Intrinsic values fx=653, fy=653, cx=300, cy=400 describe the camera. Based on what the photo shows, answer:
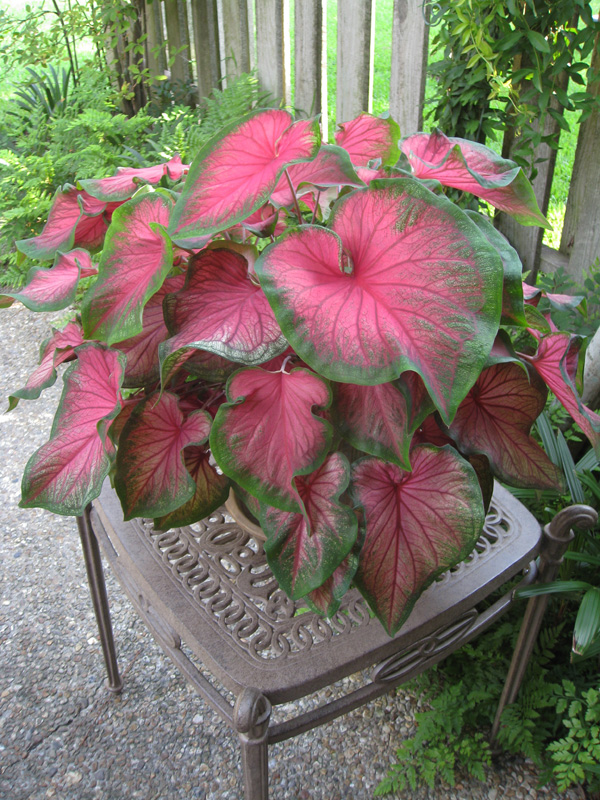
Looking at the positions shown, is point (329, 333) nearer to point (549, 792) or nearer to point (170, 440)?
point (170, 440)

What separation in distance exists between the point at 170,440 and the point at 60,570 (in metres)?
1.36

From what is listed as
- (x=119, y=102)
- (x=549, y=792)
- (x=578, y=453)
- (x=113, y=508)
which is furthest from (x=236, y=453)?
(x=119, y=102)

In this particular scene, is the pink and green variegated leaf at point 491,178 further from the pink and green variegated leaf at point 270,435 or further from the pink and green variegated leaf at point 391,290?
the pink and green variegated leaf at point 270,435

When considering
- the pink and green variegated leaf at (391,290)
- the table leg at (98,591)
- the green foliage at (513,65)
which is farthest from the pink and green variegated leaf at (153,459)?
the green foliage at (513,65)

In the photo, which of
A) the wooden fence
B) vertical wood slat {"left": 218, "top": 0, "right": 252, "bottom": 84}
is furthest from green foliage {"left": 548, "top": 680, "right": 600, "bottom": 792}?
vertical wood slat {"left": 218, "top": 0, "right": 252, "bottom": 84}

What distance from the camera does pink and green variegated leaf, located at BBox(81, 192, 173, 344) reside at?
2.17ft

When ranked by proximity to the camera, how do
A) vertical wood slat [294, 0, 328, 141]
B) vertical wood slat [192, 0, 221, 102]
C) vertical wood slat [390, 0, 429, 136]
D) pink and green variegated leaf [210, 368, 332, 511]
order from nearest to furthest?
pink and green variegated leaf [210, 368, 332, 511], vertical wood slat [390, 0, 429, 136], vertical wood slat [294, 0, 328, 141], vertical wood slat [192, 0, 221, 102]

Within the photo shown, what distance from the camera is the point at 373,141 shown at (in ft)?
2.59

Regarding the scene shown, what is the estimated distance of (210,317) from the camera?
648mm

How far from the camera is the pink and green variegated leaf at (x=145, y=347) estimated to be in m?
0.75

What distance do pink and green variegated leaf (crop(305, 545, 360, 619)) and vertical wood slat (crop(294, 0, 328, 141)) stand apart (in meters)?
2.01

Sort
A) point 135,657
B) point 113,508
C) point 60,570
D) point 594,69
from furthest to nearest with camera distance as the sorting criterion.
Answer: point 60,570, point 135,657, point 594,69, point 113,508

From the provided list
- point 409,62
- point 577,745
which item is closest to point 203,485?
point 577,745

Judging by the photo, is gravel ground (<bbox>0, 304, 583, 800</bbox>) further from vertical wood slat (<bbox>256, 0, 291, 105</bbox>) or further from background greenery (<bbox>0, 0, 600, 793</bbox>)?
vertical wood slat (<bbox>256, 0, 291, 105</bbox>)
